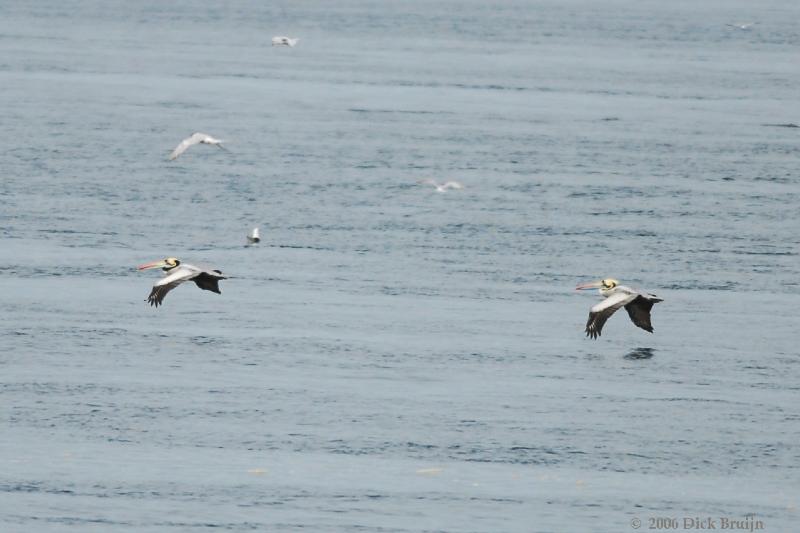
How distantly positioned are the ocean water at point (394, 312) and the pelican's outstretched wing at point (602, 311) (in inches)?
29.0

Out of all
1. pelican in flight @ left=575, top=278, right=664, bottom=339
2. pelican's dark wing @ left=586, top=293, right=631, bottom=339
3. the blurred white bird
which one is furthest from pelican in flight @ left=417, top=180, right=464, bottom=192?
pelican's dark wing @ left=586, top=293, right=631, bottom=339

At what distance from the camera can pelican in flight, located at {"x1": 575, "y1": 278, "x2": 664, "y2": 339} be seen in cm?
2202

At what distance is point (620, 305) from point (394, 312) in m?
4.00

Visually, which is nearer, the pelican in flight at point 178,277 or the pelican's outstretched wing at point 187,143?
the pelican in flight at point 178,277

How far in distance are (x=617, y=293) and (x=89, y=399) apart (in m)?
7.69

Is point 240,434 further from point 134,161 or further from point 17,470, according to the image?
point 134,161

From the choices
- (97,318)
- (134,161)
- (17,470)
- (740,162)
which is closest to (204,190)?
(134,161)

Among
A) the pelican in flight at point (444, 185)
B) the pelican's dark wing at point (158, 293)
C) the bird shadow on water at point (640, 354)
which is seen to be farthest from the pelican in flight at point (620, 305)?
the pelican in flight at point (444, 185)

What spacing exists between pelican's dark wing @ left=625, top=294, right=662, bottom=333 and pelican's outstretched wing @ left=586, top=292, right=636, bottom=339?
26cm

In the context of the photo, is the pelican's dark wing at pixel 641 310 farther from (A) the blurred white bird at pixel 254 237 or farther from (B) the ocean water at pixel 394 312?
(A) the blurred white bird at pixel 254 237

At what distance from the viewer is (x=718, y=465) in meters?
18.8

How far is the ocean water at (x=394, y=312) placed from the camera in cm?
1803

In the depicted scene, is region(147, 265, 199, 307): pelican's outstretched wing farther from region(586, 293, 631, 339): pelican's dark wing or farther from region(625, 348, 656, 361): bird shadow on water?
region(625, 348, 656, 361): bird shadow on water

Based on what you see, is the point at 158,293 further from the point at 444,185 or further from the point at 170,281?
the point at 444,185
